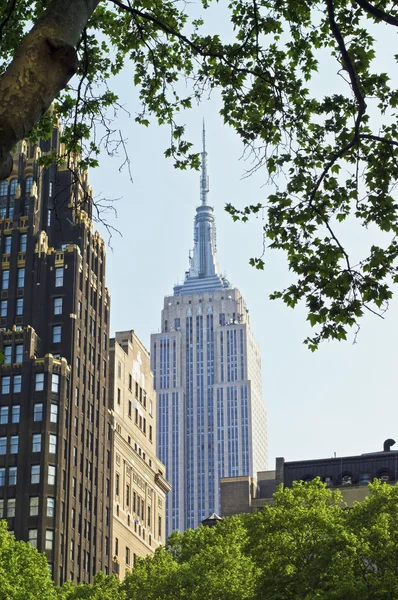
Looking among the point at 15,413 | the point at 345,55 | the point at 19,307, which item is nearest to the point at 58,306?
the point at 19,307

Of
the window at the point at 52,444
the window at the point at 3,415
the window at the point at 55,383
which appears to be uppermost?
the window at the point at 55,383

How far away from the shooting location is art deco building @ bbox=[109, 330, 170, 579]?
117 metres

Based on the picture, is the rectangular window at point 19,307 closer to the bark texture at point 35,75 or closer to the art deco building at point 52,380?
the art deco building at point 52,380

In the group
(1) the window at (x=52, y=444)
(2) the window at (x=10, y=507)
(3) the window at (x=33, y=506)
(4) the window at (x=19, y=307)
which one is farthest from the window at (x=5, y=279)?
(3) the window at (x=33, y=506)

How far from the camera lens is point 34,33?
11.4 meters

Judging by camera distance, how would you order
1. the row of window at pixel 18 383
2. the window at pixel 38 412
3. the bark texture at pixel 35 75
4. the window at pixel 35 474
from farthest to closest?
the row of window at pixel 18 383
the window at pixel 38 412
the window at pixel 35 474
the bark texture at pixel 35 75

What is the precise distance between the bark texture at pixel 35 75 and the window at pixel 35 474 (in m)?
88.7

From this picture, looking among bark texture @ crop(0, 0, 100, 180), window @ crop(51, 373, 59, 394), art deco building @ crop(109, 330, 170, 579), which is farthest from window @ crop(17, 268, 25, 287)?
bark texture @ crop(0, 0, 100, 180)

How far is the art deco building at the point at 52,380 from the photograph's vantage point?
9706cm

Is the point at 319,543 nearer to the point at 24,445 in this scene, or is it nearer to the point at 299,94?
the point at 299,94

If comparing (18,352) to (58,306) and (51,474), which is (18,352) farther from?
(51,474)

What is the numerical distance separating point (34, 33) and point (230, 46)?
7763 mm

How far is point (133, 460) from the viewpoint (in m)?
124

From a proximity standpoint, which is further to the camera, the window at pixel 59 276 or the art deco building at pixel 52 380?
the window at pixel 59 276
